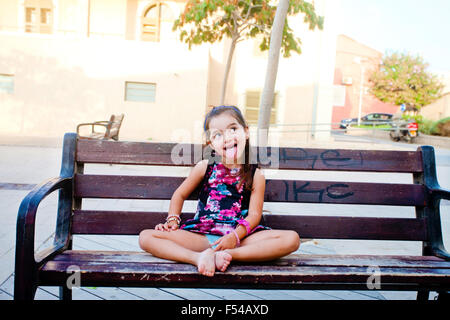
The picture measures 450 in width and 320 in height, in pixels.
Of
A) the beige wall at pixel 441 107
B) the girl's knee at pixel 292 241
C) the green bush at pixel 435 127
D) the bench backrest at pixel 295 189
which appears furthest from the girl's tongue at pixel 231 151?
the beige wall at pixel 441 107

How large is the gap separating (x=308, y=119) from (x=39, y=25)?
39.8 feet

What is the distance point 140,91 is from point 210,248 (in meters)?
14.1

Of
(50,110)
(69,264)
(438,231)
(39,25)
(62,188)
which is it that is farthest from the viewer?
(39,25)

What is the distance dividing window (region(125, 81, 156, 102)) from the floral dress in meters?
13.5

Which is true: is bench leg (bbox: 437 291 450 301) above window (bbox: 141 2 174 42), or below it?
below

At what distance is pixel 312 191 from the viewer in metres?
2.28

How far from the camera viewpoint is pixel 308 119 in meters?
17.5

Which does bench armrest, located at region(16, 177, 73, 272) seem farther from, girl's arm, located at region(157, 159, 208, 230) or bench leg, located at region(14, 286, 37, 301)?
girl's arm, located at region(157, 159, 208, 230)

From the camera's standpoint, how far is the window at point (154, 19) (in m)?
16.7

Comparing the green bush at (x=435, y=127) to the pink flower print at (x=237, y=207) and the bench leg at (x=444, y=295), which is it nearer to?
the bench leg at (x=444, y=295)

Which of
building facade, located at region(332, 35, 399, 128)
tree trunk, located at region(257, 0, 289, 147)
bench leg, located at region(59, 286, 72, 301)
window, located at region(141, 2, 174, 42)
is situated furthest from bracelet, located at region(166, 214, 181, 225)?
building facade, located at region(332, 35, 399, 128)

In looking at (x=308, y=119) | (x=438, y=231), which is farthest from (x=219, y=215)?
(x=308, y=119)

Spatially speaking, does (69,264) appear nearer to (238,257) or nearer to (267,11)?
(238,257)

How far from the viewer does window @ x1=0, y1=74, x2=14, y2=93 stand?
14.7 meters
